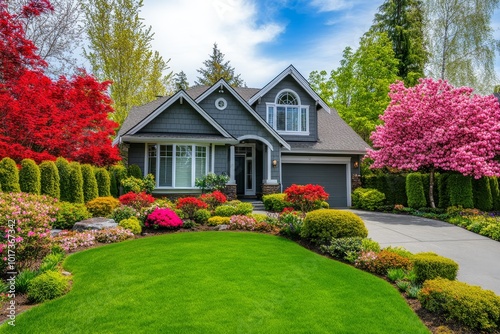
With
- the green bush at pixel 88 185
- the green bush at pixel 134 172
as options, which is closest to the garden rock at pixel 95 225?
the green bush at pixel 88 185

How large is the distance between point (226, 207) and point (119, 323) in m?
7.44

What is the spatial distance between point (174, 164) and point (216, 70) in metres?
24.8

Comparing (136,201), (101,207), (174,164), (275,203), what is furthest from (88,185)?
(275,203)

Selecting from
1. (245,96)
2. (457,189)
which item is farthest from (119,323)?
(245,96)

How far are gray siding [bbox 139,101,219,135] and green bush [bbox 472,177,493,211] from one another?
1154cm

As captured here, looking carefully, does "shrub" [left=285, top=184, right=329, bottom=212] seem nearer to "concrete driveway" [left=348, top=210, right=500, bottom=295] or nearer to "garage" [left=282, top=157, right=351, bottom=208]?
"concrete driveway" [left=348, top=210, right=500, bottom=295]

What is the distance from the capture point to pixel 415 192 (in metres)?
14.6

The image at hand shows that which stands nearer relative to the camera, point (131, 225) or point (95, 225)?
point (95, 225)

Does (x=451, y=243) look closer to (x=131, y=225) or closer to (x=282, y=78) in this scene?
(x=131, y=225)

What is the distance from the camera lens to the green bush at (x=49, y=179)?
10203mm

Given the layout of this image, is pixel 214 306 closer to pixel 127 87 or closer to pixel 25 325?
pixel 25 325

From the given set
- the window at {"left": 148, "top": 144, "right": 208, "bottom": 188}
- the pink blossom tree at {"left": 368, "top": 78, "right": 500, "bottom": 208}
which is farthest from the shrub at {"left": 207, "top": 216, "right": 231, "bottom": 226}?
the pink blossom tree at {"left": 368, "top": 78, "right": 500, "bottom": 208}

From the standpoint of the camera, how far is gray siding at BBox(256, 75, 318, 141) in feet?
56.5

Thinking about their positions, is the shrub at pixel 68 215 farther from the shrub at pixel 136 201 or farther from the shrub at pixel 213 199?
the shrub at pixel 213 199
